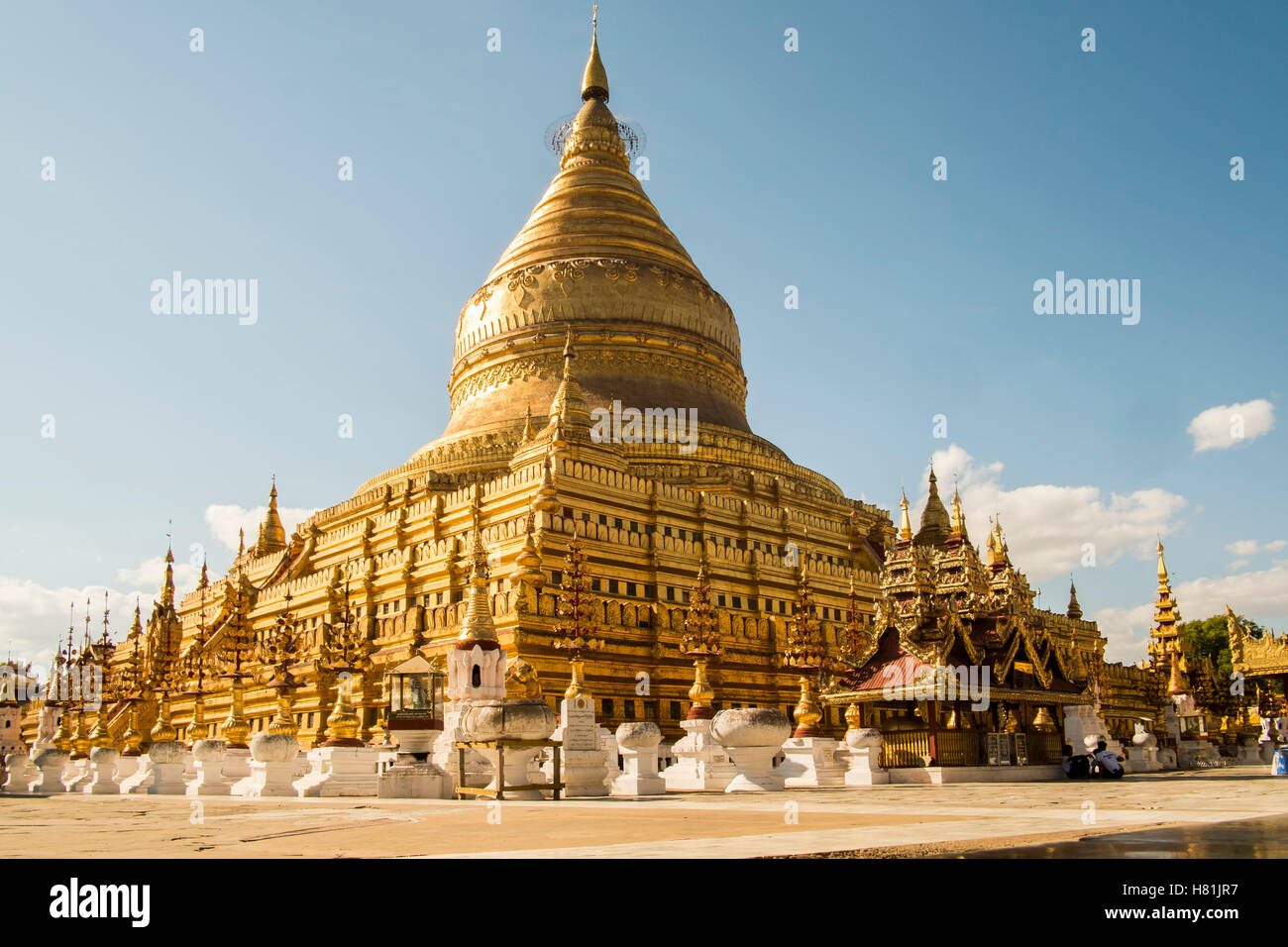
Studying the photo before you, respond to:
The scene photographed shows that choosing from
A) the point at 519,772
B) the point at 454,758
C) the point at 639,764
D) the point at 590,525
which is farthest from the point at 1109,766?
the point at 590,525

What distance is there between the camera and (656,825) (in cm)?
1236

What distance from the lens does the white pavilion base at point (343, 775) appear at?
23719 millimetres

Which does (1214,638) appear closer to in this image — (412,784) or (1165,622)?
(1165,622)

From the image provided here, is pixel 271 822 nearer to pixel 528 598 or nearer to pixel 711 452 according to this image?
pixel 528 598

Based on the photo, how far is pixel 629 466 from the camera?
149 feet

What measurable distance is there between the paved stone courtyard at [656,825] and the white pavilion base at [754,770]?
3.27 m

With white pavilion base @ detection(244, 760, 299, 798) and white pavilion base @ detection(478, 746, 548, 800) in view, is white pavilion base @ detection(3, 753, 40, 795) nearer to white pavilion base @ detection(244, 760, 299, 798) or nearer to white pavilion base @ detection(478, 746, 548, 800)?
white pavilion base @ detection(244, 760, 299, 798)

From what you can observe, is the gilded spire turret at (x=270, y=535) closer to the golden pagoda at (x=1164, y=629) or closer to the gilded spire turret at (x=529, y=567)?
the gilded spire turret at (x=529, y=567)

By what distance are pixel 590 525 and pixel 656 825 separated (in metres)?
27.2

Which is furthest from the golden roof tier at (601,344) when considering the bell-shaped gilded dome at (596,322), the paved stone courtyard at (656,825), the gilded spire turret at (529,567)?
the paved stone courtyard at (656,825)

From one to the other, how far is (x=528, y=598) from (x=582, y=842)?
25.0 metres
